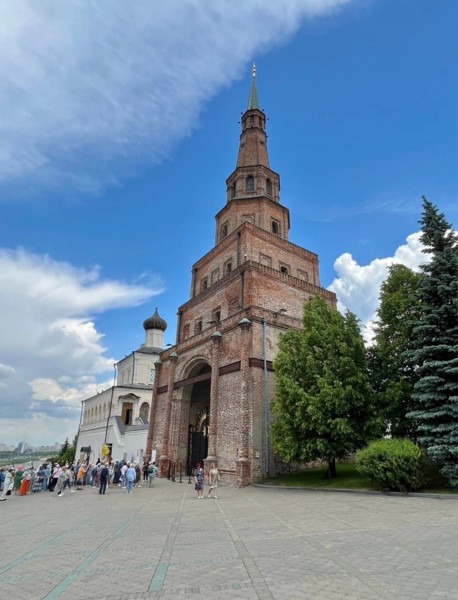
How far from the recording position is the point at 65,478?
21.0 m

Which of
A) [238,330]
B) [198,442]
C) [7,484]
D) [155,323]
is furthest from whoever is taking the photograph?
[155,323]

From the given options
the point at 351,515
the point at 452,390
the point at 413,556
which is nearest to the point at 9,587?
the point at 413,556

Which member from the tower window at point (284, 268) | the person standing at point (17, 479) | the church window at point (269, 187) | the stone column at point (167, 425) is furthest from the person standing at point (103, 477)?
the church window at point (269, 187)

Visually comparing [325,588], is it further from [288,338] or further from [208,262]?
[208,262]

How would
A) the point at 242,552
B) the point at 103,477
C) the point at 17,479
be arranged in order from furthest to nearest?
the point at 17,479 < the point at 103,477 < the point at 242,552

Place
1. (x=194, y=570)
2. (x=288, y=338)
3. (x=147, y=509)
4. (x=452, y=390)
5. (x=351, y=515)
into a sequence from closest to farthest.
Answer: (x=194, y=570)
(x=351, y=515)
(x=147, y=509)
(x=452, y=390)
(x=288, y=338)

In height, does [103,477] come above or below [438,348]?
below

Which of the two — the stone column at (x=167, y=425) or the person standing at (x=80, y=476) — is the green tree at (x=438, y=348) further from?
the person standing at (x=80, y=476)

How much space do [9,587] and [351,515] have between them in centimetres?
844

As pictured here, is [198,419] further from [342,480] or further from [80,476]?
[342,480]

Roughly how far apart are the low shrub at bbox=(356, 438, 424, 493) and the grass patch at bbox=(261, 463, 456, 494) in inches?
27.1

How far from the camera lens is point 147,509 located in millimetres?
13609

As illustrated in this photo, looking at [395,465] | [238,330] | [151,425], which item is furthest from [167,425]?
[395,465]

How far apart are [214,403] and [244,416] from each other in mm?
2982
